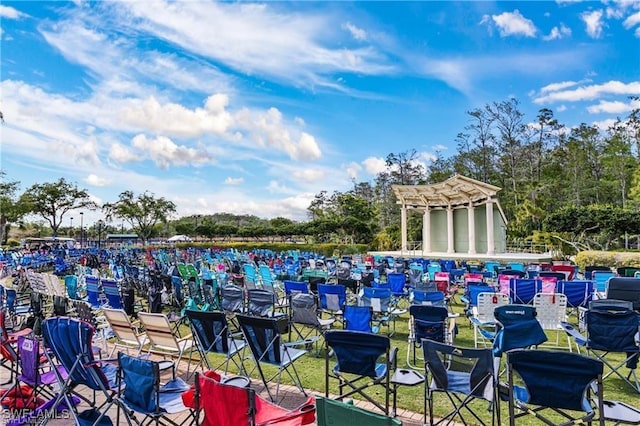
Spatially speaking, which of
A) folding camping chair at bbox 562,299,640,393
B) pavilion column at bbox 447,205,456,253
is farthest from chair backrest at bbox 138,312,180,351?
pavilion column at bbox 447,205,456,253

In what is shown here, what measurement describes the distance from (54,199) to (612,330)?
163ft

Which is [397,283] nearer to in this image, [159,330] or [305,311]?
[305,311]

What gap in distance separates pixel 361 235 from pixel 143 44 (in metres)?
30.9

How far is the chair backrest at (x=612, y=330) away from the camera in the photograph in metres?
4.50

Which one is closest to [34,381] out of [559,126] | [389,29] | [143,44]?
[143,44]

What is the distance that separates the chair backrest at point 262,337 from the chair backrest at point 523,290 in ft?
17.3

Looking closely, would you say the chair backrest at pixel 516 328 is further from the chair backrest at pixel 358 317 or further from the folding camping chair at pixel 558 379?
the folding camping chair at pixel 558 379

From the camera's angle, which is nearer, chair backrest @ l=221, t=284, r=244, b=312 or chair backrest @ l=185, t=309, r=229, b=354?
chair backrest @ l=185, t=309, r=229, b=354

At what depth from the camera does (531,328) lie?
4.66m

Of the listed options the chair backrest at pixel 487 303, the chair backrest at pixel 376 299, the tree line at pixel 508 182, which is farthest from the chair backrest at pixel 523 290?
the tree line at pixel 508 182

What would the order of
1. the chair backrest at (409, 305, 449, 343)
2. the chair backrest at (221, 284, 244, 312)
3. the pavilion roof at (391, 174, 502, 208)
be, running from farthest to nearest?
the pavilion roof at (391, 174, 502, 208), the chair backrest at (221, 284, 244, 312), the chair backrest at (409, 305, 449, 343)

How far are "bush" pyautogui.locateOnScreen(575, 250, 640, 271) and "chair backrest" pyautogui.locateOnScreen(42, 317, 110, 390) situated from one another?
56.2ft

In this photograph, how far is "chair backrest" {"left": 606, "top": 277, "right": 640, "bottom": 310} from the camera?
291 inches

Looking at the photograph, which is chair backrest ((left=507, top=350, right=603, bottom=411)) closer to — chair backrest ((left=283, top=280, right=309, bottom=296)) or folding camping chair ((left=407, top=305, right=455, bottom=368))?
folding camping chair ((left=407, top=305, right=455, bottom=368))
